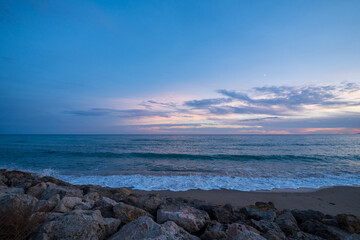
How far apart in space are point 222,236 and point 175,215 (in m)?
1.06

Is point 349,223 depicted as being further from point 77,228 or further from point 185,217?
point 77,228

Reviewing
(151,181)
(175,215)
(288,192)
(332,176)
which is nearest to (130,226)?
(175,215)

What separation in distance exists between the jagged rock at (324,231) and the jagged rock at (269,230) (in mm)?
948

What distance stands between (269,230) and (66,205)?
4.64 metres

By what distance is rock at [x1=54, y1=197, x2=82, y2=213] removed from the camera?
13.0ft

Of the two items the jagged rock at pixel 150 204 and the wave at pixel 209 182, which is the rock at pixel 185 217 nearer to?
the jagged rock at pixel 150 204

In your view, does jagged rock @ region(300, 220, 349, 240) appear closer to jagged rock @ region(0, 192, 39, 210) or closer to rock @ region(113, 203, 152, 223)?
rock @ region(113, 203, 152, 223)

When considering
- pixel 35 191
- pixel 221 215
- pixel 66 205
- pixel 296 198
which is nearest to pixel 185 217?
pixel 221 215

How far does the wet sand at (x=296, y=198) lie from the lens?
24.4 feet

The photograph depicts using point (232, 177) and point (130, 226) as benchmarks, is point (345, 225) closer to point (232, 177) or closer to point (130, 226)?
point (130, 226)

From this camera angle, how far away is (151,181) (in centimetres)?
1112

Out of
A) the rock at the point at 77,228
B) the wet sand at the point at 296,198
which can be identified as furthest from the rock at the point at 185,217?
the wet sand at the point at 296,198

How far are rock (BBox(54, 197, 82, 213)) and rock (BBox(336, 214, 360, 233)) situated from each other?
6597 millimetres

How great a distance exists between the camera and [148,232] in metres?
2.86
